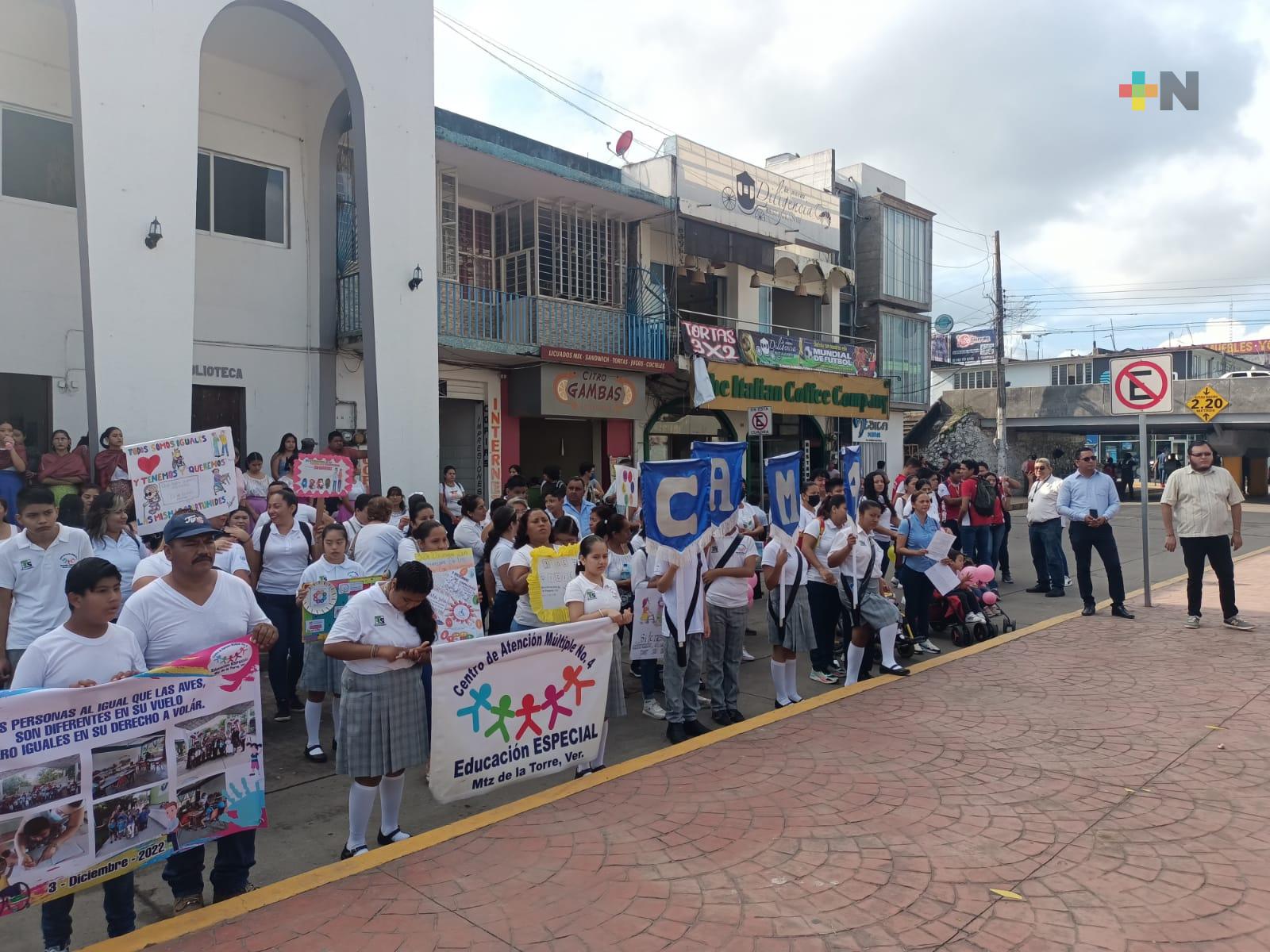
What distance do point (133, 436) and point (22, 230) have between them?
3834 millimetres

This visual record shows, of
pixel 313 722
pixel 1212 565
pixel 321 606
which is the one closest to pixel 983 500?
pixel 1212 565

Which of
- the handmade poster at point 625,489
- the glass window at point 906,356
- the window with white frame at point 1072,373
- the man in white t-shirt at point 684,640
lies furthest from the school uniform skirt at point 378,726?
the window with white frame at point 1072,373

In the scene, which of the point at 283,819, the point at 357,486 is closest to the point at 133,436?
the point at 357,486

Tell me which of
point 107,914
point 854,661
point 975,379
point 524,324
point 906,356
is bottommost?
point 107,914

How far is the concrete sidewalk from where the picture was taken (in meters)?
3.43

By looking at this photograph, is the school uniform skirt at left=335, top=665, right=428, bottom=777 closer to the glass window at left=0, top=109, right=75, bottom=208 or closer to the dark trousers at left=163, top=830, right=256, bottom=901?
the dark trousers at left=163, top=830, right=256, bottom=901

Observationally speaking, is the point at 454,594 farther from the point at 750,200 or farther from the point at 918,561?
the point at 750,200

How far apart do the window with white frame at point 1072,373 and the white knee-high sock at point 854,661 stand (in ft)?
170

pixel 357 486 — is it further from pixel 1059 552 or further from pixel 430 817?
pixel 1059 552

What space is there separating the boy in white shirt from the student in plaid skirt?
2.94ft

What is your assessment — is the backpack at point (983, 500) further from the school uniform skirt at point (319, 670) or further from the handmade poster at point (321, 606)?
the school uniform skirt at point (319, 670)

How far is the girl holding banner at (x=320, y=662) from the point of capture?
18.7ft

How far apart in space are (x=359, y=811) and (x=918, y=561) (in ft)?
19.4

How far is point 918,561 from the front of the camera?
839cm
